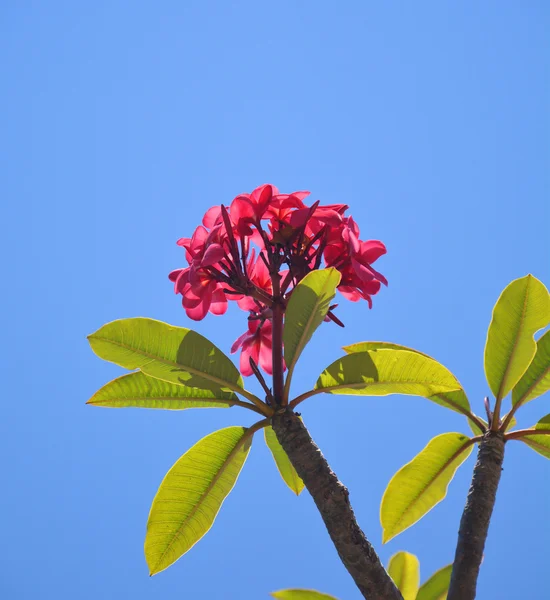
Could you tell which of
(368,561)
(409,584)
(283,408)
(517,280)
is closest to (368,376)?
(283,408)

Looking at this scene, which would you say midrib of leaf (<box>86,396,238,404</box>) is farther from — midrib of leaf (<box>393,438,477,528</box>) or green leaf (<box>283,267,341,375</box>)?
midrib of leaf (<box>393,438,477,528</box>)

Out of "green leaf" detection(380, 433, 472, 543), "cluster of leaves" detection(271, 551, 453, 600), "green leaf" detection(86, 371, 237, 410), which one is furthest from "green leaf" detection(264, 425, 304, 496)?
"cluster of leaves" detection(271, 551, 453, 600)

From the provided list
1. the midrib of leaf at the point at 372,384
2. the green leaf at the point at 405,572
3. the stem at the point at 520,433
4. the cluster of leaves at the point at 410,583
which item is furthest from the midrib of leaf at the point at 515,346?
the green leaf at the point at 405,572

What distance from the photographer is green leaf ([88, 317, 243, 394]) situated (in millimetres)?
1546

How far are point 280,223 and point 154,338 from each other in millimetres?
417

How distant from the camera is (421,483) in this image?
6.24 ft

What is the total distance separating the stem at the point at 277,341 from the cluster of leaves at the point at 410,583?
1054mm

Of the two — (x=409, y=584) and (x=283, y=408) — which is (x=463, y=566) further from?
(x=409, y=584)

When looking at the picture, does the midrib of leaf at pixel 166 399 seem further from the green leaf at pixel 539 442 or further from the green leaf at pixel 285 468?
the green leaf at pixel 539 442

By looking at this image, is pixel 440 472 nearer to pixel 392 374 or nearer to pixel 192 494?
pixel 392 374

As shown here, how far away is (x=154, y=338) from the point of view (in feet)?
5.12

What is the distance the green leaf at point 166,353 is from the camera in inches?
60.9

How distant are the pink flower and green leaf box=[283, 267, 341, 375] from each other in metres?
0.20

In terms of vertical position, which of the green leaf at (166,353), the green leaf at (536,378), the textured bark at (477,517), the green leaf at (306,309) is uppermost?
the green leaf at (166,353)
